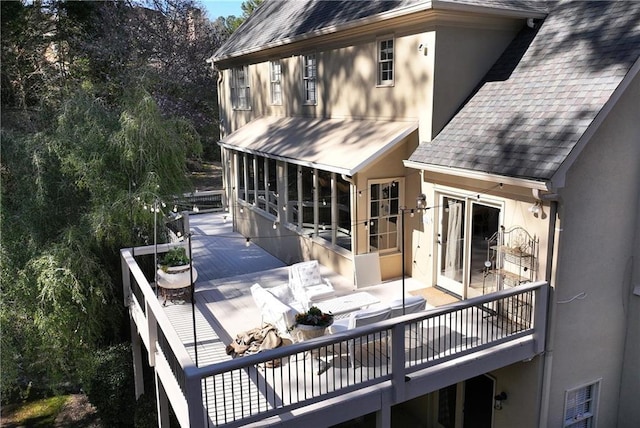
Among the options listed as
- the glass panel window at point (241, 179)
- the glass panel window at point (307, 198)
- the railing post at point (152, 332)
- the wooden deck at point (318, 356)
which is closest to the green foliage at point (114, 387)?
the wooden deck at point (318, 356)

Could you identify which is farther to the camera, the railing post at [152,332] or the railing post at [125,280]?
the railing post at [125,280]

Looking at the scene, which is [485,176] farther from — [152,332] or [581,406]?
[152,332]

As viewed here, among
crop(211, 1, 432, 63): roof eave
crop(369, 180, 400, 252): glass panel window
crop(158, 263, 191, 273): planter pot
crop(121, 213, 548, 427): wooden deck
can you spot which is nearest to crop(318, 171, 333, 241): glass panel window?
crop(369, 180, 400, 252): glass panel window

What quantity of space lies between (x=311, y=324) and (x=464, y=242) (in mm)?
4061

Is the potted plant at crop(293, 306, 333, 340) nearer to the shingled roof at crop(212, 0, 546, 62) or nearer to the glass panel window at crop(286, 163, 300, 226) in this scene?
the shingled roof at crop(212, 0, 546, 62)

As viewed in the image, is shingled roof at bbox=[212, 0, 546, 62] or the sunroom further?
the sunroom

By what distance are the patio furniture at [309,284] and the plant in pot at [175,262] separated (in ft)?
8.19

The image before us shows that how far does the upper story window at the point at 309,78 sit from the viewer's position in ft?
53.2

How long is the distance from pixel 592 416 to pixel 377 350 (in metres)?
5.44

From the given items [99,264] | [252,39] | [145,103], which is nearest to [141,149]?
[145,103]

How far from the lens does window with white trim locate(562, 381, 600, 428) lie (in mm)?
10250

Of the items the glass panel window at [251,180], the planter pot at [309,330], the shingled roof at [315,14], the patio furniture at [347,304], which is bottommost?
the patio furniture at [347,304]

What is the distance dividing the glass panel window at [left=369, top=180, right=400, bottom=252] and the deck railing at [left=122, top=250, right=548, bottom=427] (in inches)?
140

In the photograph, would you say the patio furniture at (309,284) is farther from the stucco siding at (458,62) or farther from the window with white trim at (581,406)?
the window with white trim at (581,406)
